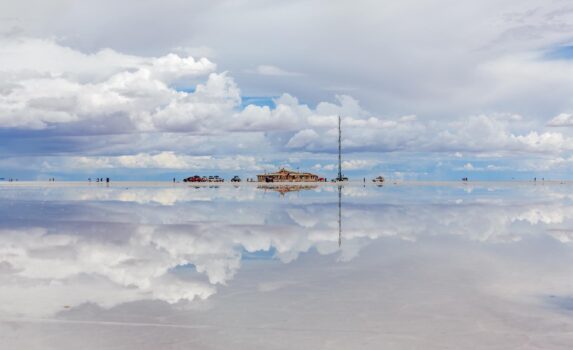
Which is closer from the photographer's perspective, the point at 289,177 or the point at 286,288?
the point at 286,288

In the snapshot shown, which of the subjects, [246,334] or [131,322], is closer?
[246,334]

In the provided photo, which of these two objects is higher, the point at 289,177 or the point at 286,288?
the point at 289,177

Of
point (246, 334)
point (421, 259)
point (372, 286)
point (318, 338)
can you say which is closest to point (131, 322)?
point (246, 334)

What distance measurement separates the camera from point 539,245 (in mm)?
19953

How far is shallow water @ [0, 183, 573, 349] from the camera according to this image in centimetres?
902

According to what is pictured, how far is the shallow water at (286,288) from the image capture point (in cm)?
902

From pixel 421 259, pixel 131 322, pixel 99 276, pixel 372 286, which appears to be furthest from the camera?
pixel 421 259

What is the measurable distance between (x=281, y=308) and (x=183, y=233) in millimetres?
13106

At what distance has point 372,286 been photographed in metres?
12.8

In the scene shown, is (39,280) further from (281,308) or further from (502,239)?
(502,239)

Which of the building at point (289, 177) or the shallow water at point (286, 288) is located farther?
the building at point (289, 177)

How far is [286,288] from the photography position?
1255cm

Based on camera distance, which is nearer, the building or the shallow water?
the shallow water

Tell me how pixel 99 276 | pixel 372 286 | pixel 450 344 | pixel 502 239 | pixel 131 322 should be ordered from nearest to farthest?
1. pixel 450 344
2. pixel 131 322
3. pixel 372 286
4. pixel 99 276
5. pixel 502 239
